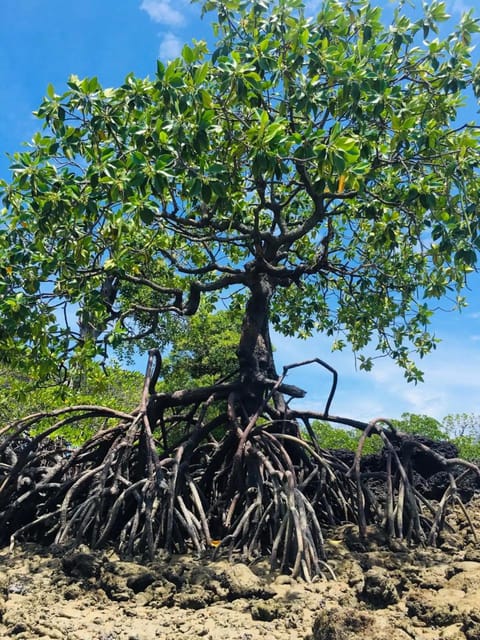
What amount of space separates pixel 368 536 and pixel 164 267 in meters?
5.12

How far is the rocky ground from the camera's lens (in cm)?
332

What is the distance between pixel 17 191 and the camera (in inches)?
224

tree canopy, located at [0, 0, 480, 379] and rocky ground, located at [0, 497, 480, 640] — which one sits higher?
tree canopy, located at [0, 0, 480, 379]

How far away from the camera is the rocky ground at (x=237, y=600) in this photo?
3322mm

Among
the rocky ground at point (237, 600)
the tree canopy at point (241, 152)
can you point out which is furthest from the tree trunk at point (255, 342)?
the rocky ground at point (237, 600)

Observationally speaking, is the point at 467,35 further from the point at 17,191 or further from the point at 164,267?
the point at 164,267

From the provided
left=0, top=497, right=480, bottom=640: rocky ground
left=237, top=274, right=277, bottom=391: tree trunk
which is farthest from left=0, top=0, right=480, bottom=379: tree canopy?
left=0, top=497, right=480, bottom=640: rocky ground

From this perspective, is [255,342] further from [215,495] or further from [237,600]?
[237,600]

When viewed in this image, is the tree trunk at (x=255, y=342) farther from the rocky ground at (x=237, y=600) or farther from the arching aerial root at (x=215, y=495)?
the rocky ground at (x=237, y=600)

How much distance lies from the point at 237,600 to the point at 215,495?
2.63 metres

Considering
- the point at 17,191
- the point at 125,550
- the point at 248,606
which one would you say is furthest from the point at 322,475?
the point at 17,191

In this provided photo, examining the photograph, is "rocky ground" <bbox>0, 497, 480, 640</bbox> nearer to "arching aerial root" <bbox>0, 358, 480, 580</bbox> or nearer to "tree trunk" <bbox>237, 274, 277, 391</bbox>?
"arching aerial root" <bbox>0, 358, 480, 580</bbox>

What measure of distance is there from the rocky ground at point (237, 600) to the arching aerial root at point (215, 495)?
39 cm

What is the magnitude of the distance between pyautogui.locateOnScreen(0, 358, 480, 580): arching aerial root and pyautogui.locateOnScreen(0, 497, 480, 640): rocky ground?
0.39 meters
